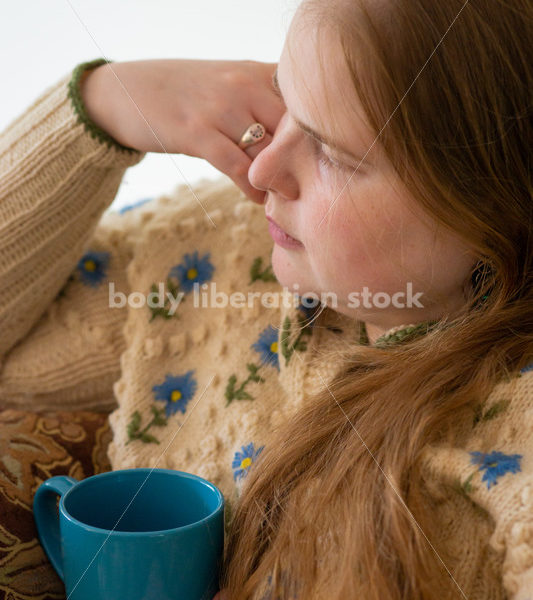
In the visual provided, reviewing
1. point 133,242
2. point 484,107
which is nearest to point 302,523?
point 484,107

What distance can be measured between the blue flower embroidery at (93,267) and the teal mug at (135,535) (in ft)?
1.11

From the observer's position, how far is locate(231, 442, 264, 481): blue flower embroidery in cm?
69

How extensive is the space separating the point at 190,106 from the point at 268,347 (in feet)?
0.98

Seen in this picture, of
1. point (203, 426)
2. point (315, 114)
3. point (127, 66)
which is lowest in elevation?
point (203, 426)

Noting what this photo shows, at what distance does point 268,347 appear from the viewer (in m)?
0.81

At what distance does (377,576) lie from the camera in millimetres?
469

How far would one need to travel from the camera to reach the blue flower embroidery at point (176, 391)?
0.81m

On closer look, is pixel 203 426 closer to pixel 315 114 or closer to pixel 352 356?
pixel 352 356

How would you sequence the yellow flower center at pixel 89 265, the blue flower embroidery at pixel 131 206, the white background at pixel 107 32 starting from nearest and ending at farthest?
the yellow flower center at pixel 89 265 < the blue flower embroidery at pixel 131 206 < the white background at pixel 107 32

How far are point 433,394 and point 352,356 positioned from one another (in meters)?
0.12

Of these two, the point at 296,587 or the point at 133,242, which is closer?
the point at 296,587

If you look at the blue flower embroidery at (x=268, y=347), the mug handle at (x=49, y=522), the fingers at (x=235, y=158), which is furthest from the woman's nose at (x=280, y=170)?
the mug handle at (x=49, y=522)

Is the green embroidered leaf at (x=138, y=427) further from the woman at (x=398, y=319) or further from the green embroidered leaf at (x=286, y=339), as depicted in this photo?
the green embroidered leaf at (x=286, y=339)

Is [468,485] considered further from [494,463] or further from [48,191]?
[48,191]
